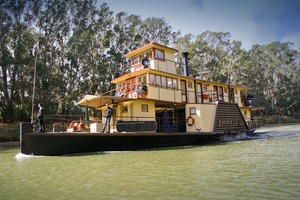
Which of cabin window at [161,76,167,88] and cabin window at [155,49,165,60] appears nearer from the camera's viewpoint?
cabin window at [161,76,167,88]

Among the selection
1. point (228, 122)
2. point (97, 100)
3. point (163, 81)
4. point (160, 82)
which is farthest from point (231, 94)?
point (97, 100)

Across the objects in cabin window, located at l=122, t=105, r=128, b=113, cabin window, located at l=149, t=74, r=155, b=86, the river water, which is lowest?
the river water

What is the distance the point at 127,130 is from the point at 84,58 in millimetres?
21846

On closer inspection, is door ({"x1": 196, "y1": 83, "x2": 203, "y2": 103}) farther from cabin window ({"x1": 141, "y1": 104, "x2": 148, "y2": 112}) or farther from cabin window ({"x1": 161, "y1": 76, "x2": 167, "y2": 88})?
cabin window ({"x1": 141, "y1": 104, "x2": 148, "y2": 112})

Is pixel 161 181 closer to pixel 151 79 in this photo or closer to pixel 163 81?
pixel 151 79

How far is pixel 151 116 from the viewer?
48.6 feet

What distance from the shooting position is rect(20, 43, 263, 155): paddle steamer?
11125 millimetres

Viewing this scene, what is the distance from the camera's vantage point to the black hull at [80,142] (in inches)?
428

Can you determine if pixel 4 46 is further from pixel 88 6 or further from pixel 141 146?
pixel 141 146

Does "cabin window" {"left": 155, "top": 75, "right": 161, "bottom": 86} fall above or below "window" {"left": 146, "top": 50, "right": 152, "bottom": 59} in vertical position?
below

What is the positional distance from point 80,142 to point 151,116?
479 centimetres

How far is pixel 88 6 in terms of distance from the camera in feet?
112

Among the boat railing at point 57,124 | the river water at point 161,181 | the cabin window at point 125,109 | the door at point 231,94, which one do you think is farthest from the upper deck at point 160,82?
the river water at point 161,181

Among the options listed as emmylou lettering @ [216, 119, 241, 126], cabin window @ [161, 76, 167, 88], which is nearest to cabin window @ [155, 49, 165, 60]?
cabin window @ [161, 76, 167, 88]
